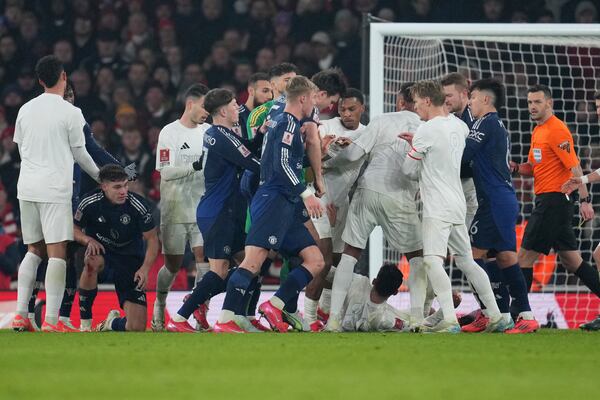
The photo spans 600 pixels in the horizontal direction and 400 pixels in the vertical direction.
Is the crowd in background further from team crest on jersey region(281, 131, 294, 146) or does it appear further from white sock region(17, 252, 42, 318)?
team crest on jersey region(281, 131, 294, 146)

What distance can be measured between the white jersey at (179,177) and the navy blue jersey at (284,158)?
1640 mm

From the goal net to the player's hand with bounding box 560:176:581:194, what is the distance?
1.81 m

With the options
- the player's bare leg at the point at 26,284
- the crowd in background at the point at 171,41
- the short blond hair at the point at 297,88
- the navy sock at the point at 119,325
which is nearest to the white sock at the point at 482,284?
the short blond hair at the point at 297,88

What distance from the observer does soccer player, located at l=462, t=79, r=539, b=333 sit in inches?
322

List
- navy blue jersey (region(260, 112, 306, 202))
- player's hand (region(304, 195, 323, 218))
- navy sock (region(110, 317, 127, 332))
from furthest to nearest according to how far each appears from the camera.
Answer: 1. navy sock (region(110, 317, 127, 332))
2. navy blue jersey (region(260, 112, 306, 202))
3. player's hand (region(304, 195, 323, 218))

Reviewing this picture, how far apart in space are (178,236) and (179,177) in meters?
0.51

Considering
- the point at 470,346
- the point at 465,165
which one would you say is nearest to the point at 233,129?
the point at 465,165

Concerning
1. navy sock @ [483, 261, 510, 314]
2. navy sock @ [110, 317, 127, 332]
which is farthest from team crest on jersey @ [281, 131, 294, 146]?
navy sock @ [110, 317, 127, 332]

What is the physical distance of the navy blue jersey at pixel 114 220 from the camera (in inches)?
342

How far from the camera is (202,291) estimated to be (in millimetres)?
8117

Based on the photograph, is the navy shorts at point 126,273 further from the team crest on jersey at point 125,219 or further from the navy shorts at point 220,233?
the navy shorts at point 220,233

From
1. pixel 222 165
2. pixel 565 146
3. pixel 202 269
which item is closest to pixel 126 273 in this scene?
pixel 202 269

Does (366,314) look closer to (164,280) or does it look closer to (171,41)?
(164,280)

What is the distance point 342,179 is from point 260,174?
1.06 m
